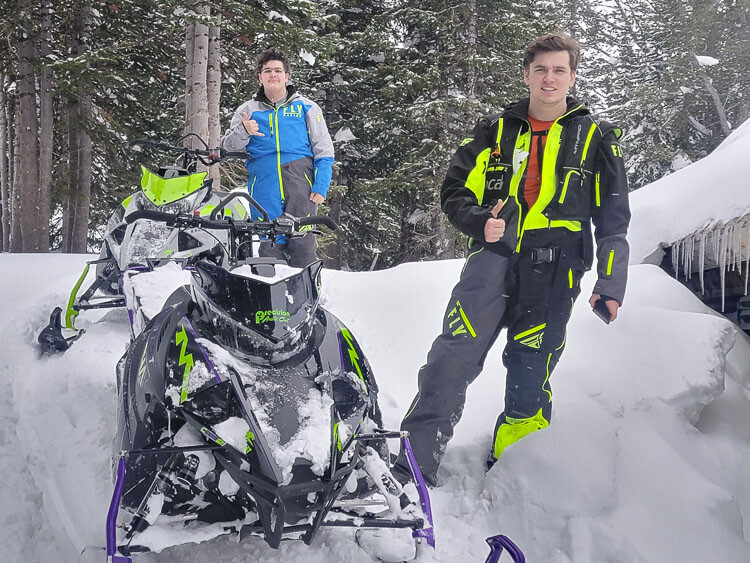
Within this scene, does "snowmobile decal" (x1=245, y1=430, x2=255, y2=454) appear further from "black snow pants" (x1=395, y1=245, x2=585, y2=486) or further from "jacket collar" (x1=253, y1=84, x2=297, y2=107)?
"jacket collar" (x1=253, y1=84, x2=297, y2=107)

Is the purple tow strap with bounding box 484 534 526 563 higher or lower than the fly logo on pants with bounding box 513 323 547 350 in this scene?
lower

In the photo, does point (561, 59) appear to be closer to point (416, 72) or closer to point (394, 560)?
point (394, 560)

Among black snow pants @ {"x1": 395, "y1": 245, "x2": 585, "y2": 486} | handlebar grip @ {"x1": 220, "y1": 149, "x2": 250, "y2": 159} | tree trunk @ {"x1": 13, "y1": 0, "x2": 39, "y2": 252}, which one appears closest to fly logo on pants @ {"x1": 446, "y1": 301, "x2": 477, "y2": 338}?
black snow pants @ {"x1": 395, "y1": 245, "x2": 585, "y2": 486}

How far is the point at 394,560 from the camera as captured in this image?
2137mm

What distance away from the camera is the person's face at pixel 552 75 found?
2.61 m

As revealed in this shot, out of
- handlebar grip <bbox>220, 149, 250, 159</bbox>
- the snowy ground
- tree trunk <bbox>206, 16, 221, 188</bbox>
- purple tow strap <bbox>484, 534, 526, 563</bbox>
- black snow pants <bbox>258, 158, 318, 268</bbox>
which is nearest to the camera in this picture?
purple tow strap <bbox>484, 534, 526, 563</bbox>

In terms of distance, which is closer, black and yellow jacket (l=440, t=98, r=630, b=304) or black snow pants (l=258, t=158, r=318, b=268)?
black and yellow jacket (l=440, t=98, r=630, b=304)

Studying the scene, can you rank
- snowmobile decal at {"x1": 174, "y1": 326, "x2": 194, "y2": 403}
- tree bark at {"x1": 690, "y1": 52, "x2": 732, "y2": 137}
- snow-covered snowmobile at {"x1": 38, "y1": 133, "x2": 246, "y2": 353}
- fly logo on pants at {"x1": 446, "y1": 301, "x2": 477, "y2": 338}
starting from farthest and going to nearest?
1. tree bark at {"x1": 690, "y1": 52, "x2": 732, "y2": 137}
2. snow-covered snowmobile at {"x1": 38, "y1": 133, "x2": 246, "y2": 353}
3. fly logo on pants at {"x1": 446, "y1": 301, "x2": 477, "y2": 338}
4. snowmobile decal at {"x1": 174, "y1": 326, "x2": 194, "y2": 403}

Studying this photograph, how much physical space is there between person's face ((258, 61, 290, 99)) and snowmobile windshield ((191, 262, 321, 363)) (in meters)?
2.56

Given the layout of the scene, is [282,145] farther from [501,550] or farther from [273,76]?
[501,550]

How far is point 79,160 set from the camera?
12.0 m

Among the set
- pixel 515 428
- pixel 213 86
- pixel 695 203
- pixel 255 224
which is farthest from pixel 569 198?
pixel 213 86

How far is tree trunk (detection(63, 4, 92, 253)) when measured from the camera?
10.8 m

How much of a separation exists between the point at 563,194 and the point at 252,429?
1697 mm
